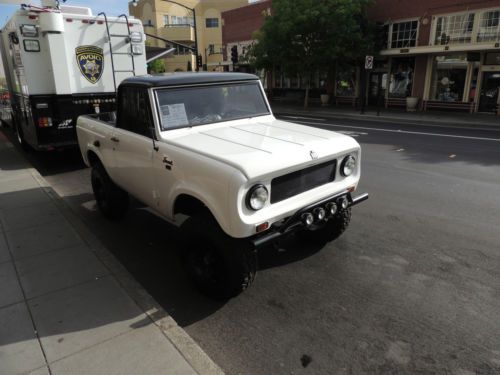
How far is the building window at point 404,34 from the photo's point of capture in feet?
74.9

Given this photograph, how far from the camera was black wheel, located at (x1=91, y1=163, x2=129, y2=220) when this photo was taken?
221 inches

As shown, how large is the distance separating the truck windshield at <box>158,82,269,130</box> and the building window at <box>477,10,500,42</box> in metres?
19.6

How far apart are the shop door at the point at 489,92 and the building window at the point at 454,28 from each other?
2.17 meters

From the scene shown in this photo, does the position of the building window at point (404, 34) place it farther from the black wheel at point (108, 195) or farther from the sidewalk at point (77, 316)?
the sidewalk at point (77, 316)

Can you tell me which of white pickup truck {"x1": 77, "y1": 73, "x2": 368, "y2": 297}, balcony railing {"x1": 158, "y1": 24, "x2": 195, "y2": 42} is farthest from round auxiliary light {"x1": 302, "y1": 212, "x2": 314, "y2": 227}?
balcony railing {"x1": 158, "y1": 24, "x2": 195, "y2": 42}

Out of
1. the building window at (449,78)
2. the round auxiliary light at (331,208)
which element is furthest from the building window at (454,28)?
the round auxiliary light at (331,208)

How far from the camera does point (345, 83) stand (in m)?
27.5

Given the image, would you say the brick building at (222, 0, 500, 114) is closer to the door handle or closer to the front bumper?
the front bumper

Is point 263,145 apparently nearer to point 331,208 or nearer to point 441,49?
point 331,208

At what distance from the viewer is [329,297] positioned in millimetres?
3840

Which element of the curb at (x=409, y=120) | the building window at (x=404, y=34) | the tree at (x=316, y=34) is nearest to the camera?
the curb at (x=409, y=120)

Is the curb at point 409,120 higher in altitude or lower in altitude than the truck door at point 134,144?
lower

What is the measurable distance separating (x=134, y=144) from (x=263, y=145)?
1.65m

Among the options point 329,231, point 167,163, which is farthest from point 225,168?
point 329,231
